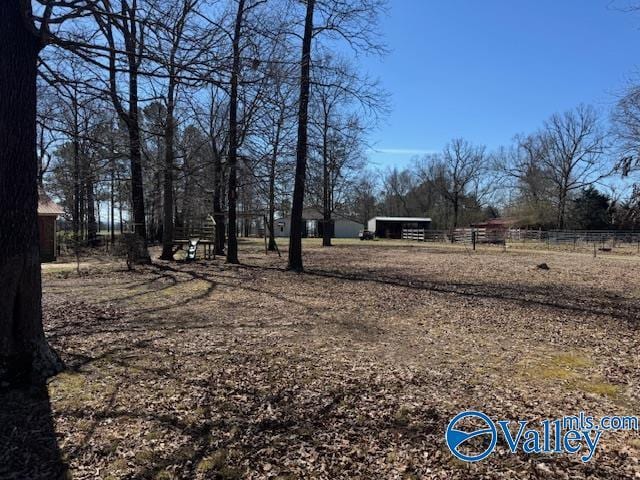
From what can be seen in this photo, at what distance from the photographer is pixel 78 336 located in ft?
20.0

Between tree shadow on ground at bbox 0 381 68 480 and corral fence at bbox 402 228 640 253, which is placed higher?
corral fence at bbox 402 228 640 253

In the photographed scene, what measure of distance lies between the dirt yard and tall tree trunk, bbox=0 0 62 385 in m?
0.49

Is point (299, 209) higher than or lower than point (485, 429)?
higher

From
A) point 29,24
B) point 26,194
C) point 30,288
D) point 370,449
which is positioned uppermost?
point 29,24

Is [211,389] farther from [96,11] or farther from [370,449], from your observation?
[96,11]

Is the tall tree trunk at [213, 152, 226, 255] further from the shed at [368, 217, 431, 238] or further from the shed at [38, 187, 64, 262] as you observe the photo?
the shed at [368, 217, 431, 238]

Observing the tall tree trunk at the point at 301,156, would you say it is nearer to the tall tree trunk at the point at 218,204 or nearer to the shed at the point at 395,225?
the tall tree trunk at the point at 218,204

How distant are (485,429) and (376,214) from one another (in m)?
79.4

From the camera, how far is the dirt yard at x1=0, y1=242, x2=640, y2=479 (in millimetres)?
3117

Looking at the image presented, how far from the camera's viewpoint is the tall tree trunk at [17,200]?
416cm

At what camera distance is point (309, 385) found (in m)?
4.46

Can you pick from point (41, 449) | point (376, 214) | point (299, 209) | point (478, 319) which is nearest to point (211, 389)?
point (41, 449)

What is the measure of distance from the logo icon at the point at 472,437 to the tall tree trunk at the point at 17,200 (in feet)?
12.7

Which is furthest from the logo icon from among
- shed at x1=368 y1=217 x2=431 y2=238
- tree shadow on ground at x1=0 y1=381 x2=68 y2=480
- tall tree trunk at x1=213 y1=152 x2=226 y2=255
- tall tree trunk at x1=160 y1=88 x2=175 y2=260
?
shed at x1=368 y1=217 x2=431 y2=238
